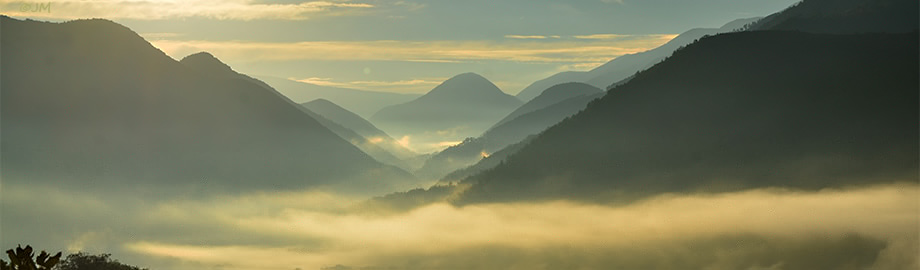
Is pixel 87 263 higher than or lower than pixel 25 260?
higher

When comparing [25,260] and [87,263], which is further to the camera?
[87,263]

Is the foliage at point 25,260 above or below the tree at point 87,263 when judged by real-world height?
below

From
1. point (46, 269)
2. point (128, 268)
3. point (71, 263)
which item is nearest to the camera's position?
point (46, 269)

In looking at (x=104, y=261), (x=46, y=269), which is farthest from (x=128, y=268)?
(x=46, y=269)

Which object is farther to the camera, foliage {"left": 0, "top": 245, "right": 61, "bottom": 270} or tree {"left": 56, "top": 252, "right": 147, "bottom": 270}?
tree {"left": 56, "top": 252, "right": 147, "bottom": 270}

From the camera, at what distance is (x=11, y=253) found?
2519 centimetres

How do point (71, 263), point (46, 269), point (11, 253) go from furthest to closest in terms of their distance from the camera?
point (71, 263) < point (46, 269) < point (11, 253)

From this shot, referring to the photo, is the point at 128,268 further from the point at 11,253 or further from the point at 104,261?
the point at 11,253

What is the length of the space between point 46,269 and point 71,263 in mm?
104979

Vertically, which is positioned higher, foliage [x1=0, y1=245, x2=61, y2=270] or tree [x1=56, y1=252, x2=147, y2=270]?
tree [x1=56, y1=252, x2=147, y2=270]

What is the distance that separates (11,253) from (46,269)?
2149 millimetres

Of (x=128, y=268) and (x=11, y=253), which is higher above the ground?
(x=128, y=268)

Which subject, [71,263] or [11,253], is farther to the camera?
[71,263]

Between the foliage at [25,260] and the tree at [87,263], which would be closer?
the foliage at [25,260]
